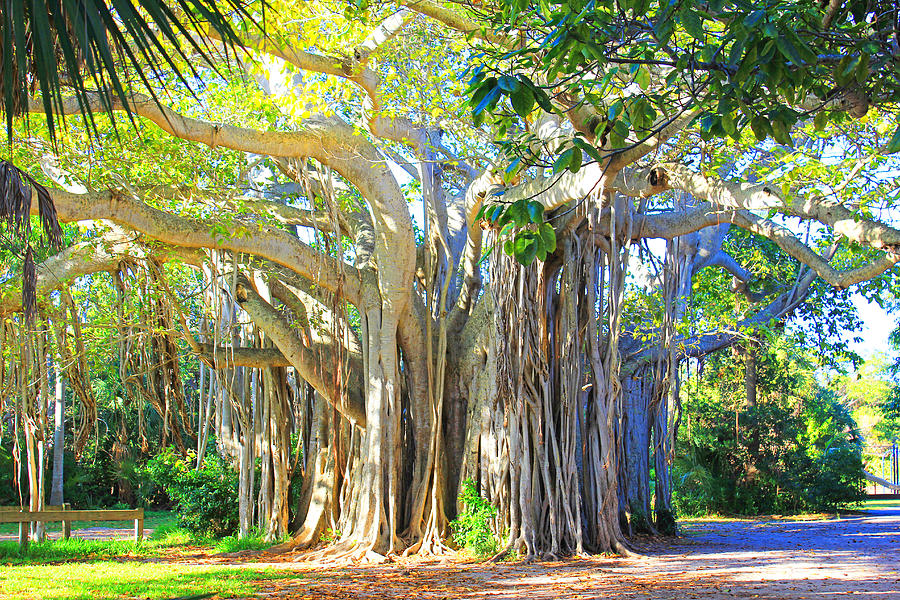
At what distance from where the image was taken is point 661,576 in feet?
19.4

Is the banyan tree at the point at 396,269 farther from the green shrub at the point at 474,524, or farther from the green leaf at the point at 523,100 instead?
the green leaf at the point at 523,100

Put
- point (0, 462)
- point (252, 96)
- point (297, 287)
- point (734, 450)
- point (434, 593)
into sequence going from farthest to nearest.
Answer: point (0, 462) < point (734, 450) < point (297, 287) < point (252, 96) < point (434, 593)

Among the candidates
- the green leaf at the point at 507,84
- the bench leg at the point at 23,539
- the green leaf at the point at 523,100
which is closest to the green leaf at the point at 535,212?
the green leaf at the point at 523,100

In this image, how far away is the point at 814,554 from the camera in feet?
23.0

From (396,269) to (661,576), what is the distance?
3412mm

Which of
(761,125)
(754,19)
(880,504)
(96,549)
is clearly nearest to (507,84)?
(754,19)

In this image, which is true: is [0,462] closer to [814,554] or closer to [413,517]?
[413,517]

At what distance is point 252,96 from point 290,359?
238 centimetres

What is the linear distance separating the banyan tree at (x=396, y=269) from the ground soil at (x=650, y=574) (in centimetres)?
51

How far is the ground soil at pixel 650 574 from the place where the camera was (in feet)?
16.8

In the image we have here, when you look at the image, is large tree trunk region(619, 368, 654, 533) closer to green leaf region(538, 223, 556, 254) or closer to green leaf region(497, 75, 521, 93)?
green leaf region(538, 223, 556, 254)

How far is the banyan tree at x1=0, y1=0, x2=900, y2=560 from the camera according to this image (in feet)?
20.1

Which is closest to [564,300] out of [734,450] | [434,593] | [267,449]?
[434,593]

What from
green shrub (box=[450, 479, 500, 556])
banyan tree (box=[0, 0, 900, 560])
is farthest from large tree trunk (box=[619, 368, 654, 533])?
green shrub (box=[450, 479, 500, 556])
